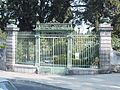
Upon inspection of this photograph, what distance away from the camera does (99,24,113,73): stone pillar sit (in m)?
22.1

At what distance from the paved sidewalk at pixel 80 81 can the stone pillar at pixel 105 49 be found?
2.31ft

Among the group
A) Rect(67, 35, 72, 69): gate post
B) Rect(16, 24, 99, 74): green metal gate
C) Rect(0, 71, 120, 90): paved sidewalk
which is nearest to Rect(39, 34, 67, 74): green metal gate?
Rect(16, 24, 99, 74): green metal gate

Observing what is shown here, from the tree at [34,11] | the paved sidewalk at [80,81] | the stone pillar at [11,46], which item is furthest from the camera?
the tree at [34,11]

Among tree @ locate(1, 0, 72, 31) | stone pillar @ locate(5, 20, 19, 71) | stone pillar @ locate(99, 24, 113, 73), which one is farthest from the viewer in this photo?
tree @ locate(1, 0, 72, 31)

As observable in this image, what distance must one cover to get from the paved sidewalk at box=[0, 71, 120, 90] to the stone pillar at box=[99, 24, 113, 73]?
0.70 meters

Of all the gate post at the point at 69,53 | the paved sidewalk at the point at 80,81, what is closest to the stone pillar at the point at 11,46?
the paved sidewalk at the point at 80,81

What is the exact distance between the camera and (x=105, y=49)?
73.0 feet

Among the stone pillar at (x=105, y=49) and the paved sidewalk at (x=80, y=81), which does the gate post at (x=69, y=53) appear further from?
the stone pillar at (x=105, y=49)

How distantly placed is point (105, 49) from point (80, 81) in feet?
11.4

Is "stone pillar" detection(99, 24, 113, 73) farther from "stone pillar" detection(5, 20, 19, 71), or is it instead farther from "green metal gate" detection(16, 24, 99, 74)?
"stone pillar" detection(5, 20, 19, 71)

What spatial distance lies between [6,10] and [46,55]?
37.7ft

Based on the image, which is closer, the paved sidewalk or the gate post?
the paved sidewalk

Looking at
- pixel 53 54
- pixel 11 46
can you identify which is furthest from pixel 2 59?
pixel 53 54

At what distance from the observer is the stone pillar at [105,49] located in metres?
22.1
